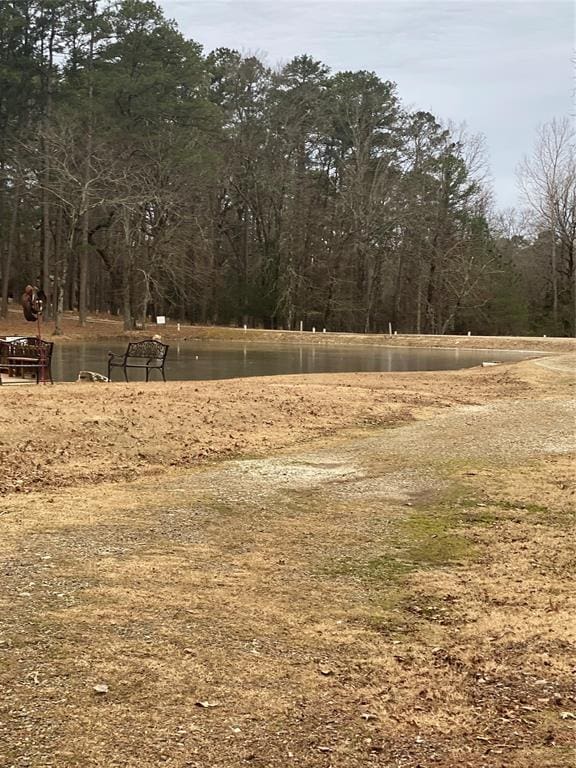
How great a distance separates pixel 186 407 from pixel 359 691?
24.6ft

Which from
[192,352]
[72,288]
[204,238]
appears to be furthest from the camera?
[72,288]

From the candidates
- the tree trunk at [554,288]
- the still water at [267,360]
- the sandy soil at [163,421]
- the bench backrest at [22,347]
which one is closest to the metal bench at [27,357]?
the bench backrest at [22,347]

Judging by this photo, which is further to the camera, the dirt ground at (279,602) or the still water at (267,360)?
the still water at (267,360)

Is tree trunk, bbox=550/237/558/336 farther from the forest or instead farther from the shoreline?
the shoreline

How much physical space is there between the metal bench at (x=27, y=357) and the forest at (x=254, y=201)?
25980 mm

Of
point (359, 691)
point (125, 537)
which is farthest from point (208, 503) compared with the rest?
point (359, 691)

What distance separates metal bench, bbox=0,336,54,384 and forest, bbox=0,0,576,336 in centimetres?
2598

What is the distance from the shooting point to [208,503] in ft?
20.5

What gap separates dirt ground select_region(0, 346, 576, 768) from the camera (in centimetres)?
283

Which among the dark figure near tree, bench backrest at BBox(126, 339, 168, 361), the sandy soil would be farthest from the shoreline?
the sandy soil

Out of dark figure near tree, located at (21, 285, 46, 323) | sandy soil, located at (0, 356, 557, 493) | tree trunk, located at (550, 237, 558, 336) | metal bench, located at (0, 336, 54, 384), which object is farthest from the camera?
tree trunk, located at (550, 237, 558, 336)

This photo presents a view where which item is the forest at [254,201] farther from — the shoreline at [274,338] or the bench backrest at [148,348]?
the bench backrest at [148,348]

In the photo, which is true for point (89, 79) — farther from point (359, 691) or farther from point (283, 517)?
point (359, 691)

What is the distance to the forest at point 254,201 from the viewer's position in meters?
43.3
